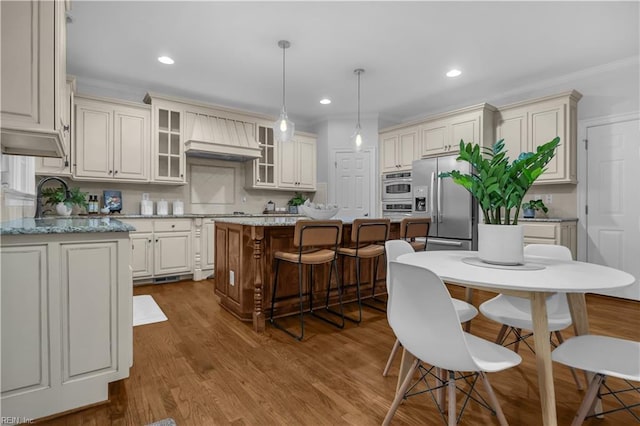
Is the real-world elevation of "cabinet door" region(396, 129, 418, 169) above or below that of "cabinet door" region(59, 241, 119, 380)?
above

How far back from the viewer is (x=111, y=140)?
4258 millimetres

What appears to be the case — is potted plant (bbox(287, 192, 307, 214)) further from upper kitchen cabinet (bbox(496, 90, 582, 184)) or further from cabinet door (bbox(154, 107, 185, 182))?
upper kitchen cabinet (bbox(496, 90, 582, 184))

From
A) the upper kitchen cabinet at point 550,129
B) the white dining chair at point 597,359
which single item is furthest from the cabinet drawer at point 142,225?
the upper kitchen cabinet at point 550,129

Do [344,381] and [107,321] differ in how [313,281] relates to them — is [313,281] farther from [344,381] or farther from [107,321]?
[107,321]

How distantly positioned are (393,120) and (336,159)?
132 cm

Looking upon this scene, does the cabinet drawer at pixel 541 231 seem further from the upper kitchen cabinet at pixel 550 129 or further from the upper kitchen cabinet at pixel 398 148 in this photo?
the upper kitchen cabinet at pixel 398 148

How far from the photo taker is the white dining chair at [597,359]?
1.16 m

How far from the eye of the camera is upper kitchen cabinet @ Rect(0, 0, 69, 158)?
4.77 ft

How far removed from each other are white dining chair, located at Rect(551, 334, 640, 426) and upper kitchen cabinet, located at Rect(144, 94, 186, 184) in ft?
15.3

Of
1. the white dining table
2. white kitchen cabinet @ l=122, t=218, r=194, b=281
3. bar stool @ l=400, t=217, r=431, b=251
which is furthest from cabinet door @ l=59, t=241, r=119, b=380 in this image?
white kitchen cabinet @ l=122, t=218, r=194, b=281

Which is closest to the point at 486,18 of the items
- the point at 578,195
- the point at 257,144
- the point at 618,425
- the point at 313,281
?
the point at 578,195

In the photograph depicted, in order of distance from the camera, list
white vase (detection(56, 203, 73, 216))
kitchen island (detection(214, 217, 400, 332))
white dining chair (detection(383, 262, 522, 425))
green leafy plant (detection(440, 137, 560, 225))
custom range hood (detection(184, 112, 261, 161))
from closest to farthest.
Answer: white dining chair (detection(383, 262, 522, 425)), green leafy plant (detection(440, 137, 560, 225)), kitchen island (detection(214, 217, 400, 332)), white vase (detection(56, 203, 73, 216)), custom range hood (detection(184, 112, 261, 161))

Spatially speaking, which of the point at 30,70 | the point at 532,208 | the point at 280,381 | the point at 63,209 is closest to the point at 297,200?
the point at 63,209

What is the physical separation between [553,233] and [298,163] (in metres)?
3.99
